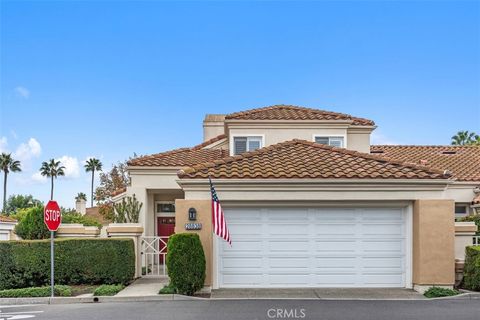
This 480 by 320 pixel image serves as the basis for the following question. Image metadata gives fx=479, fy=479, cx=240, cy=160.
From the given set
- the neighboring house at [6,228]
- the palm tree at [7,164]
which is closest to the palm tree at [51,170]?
the palm tree at [7,164]

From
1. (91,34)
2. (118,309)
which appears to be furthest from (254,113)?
(118,309)

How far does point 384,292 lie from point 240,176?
4959 mm

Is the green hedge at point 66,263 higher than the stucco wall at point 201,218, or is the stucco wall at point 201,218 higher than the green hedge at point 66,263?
the stucco wall at point 201,218

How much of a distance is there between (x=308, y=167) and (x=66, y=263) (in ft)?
25.3

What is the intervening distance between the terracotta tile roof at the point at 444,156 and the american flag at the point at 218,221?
12.8 meters

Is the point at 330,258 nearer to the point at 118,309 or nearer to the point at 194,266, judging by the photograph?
the point at 194,266

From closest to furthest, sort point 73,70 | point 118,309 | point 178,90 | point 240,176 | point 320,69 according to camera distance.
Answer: point 118,309 → point 240,176 → point 73,70 → point 320,69 → point 178,90

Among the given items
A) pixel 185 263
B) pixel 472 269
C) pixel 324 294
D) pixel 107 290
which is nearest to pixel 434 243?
pixel 472 269

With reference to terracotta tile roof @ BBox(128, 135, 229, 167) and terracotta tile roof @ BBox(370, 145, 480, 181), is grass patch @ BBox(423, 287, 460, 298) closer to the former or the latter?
terracotta tile roof @ BBox(128, 135, 229, 167)

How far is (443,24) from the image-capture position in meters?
19.0

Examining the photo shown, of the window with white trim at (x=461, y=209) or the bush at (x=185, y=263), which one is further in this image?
the window with white trim at (x=461, y=209)

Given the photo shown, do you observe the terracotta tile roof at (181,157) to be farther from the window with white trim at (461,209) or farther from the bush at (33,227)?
the window with white trim at (461,209)

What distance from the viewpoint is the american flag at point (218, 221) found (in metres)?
12.3

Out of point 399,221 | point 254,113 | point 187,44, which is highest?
point 187,44
